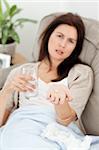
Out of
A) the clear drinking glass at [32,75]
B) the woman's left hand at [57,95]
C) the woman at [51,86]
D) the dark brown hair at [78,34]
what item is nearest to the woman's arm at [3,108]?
the woman at [51,86]

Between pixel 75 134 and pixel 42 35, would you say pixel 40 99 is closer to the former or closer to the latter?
pixel 75 134

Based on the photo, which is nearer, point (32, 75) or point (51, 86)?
point (51, 86)

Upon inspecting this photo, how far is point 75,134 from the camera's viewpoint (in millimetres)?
1496

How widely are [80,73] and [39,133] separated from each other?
0.34 m

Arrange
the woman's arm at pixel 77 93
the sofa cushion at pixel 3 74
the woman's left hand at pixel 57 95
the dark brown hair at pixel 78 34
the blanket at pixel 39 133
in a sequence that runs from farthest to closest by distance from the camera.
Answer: the sofa cushion at pixel 3 74 → the dark brown hair at pixel 78 34 → the woman's arm at pixel 77 93 → the blanket at pixel 39 133 → the woman's left hand at pixel 57 95

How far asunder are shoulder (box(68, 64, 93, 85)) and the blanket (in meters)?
0.18

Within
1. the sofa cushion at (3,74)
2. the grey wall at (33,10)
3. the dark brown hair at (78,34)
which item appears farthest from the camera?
the grey wall at (33,10)

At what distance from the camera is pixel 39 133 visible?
4.79 feet

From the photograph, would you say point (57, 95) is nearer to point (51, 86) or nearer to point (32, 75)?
point (51, 86)

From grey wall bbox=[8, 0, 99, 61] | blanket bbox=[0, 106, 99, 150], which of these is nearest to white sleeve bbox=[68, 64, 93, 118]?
blanket bbox=[0, 106, 99, 150]

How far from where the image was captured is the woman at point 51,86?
1.45 m

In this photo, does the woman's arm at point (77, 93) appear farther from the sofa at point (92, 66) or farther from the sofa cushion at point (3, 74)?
the sofa cushion at point (3, 74)

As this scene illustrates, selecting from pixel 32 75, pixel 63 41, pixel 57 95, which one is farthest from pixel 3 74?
pixel 57 95

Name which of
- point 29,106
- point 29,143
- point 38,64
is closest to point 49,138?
point 29,143
